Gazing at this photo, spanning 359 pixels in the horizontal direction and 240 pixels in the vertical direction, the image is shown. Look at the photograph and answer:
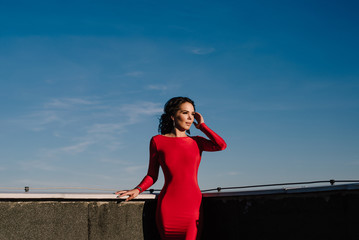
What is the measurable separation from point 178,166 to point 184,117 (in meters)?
0.54

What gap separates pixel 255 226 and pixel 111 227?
1.42 metres

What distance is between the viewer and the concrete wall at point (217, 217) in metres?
3.11

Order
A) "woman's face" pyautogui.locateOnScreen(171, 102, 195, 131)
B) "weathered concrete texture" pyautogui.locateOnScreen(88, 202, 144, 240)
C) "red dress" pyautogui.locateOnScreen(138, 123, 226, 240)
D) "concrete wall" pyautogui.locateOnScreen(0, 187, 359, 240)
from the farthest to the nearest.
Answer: "woman's face" pyautogui.locateOnScreen(171, 102, 195, 131) → "weathered concrete texture" pyautogui.locateOnScreen(88, 202, 144, 240) → "red dress" pyautogui.locateOnScreen(138, 123, 226, 240) → "concrete wall" pyautogui.locateOnScreen(0, 187, 359, 240)

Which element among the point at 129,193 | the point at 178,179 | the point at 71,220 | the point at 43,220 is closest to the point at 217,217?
the point at 178,179

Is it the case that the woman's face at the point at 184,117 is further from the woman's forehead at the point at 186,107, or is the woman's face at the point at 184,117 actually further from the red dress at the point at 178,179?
the red dress at the point at 178,179

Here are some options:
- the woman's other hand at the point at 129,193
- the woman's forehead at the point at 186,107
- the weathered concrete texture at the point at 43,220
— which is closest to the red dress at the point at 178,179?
the woman's other hand at the point at 129,193

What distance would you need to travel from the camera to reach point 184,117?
13.2ft

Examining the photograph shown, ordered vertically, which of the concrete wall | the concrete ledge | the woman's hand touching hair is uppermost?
the woman's hand touching hair

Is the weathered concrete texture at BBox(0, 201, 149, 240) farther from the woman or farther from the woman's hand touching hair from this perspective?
the woman's hand touching hair

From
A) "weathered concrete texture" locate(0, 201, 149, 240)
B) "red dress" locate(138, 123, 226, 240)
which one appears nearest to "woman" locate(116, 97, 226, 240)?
"red dress" locate(138, 123, 226, 240)

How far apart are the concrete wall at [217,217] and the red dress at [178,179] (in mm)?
346

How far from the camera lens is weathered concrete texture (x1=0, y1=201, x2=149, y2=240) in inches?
135

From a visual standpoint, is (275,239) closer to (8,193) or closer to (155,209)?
(155,209)

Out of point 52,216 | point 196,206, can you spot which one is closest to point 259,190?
point 196,206
